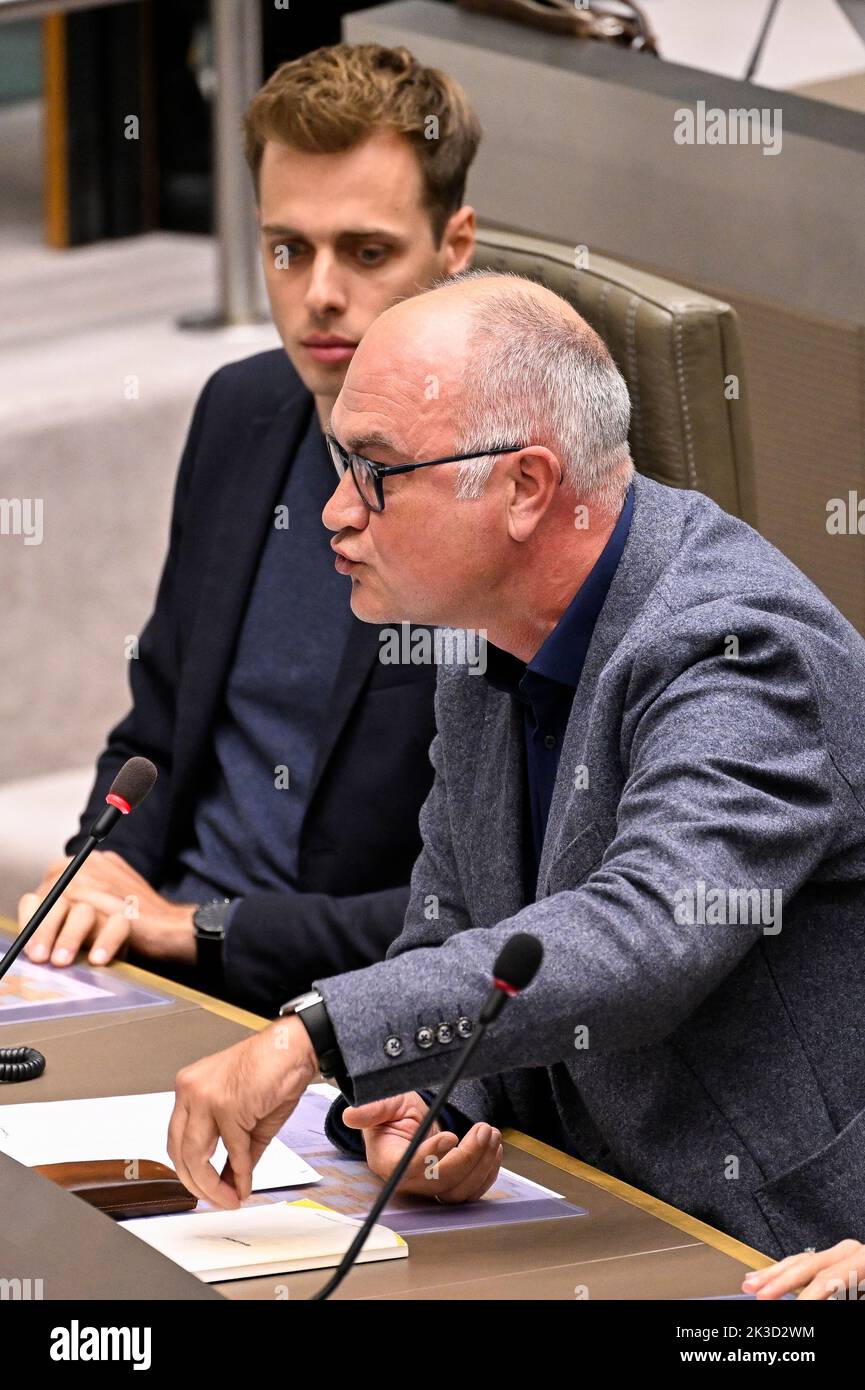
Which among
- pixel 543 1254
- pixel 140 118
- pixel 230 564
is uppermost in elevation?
pixel 140 118

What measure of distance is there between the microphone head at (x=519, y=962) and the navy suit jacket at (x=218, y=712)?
106 centimetres

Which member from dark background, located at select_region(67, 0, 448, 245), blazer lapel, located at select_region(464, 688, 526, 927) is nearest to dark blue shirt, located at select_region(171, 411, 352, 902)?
blazer lapel, located at select_region(464, 688, 526, 927)

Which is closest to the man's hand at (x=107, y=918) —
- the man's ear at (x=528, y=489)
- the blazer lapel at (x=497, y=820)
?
the blazer lapel at (x=497, y=820)

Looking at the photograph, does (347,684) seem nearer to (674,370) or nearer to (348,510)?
(674,370)

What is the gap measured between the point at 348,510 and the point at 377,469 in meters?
0.06

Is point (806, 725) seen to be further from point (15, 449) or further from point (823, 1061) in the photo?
point (15, 449)

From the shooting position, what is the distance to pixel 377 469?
1.77 metres

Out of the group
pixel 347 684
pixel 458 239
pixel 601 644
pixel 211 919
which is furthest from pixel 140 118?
pixel 601 644

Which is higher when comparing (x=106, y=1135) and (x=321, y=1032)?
(x=321, y=1032)

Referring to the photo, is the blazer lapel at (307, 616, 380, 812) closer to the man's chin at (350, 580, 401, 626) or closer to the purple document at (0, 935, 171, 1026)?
the purple document at (0, 935, 171, 1026)

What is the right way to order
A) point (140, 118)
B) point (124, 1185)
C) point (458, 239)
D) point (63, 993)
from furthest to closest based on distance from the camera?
point (140, 118)
point (458, 239)
point (63, 993)
point (124, 1185)

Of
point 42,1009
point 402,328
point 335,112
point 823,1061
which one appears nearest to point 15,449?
point 335,112

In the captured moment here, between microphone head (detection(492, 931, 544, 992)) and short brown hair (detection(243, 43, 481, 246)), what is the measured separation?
1359mm

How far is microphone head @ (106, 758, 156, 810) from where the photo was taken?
1.84m
